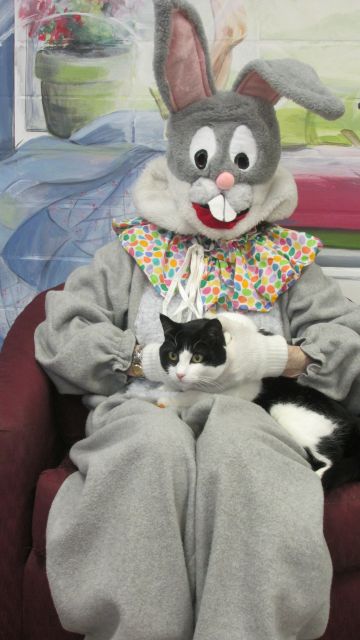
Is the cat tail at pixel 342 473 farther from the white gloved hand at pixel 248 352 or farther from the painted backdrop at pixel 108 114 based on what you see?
the painted backdrop at pixel 108 114

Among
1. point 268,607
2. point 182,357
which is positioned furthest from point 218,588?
point 182,357

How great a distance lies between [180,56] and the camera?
1318 mm

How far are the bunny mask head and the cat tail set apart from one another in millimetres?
486

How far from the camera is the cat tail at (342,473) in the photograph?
1154 millimetres

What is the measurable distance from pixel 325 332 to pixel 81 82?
0.88 m

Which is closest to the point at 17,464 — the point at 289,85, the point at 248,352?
the point at 248,352

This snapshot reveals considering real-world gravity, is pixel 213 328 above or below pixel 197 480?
above

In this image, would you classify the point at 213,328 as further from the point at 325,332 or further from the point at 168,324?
the point at 325,332

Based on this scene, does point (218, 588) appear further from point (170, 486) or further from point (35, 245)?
point (35, 245)

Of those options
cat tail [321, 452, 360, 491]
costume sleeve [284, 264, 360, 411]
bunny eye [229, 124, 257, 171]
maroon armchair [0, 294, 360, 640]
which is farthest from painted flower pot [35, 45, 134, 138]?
cat tail [321, 452, 360, 491]

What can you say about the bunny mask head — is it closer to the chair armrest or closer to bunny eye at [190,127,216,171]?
bunny eye at [190,127,216,171]

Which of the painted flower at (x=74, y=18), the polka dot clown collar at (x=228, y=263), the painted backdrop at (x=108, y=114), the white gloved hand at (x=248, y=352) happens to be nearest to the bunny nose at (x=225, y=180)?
the polka dot clown collar at (x=228, y=263)

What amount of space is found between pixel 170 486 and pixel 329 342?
0.47 m

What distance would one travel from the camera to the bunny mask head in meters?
1.30
